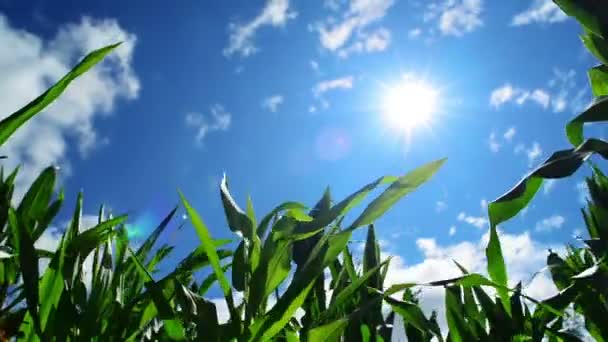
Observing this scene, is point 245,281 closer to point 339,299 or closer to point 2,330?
point 339,299

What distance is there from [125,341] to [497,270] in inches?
29.8

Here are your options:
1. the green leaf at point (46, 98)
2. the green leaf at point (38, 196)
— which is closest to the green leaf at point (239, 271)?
the green leaf at point (46, 98)

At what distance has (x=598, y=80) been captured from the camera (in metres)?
1.40

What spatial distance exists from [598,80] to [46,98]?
123cm

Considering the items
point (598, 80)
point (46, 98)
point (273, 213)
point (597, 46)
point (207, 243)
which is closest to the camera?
point (46, 98)

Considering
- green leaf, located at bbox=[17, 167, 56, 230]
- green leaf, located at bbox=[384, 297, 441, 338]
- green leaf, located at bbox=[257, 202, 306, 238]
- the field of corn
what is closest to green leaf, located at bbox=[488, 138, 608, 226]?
the field of corn

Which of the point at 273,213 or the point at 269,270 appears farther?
the point at 273,213

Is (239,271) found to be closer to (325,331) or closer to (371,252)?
(325,331)

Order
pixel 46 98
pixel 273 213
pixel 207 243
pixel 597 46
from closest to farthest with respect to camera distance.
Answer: pixel 46 98 → pixel 207 243 → pixel 273 213 → pixel 597 46

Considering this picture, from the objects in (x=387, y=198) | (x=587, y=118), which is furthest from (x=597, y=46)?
(x=387, y=198)

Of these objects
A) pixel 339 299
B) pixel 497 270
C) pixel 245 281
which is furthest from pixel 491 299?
pixel 245 281

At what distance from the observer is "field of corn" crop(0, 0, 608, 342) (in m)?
0.94

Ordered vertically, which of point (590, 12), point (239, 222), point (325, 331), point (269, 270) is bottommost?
point (325, 331)

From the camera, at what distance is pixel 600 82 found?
55.1 inches
